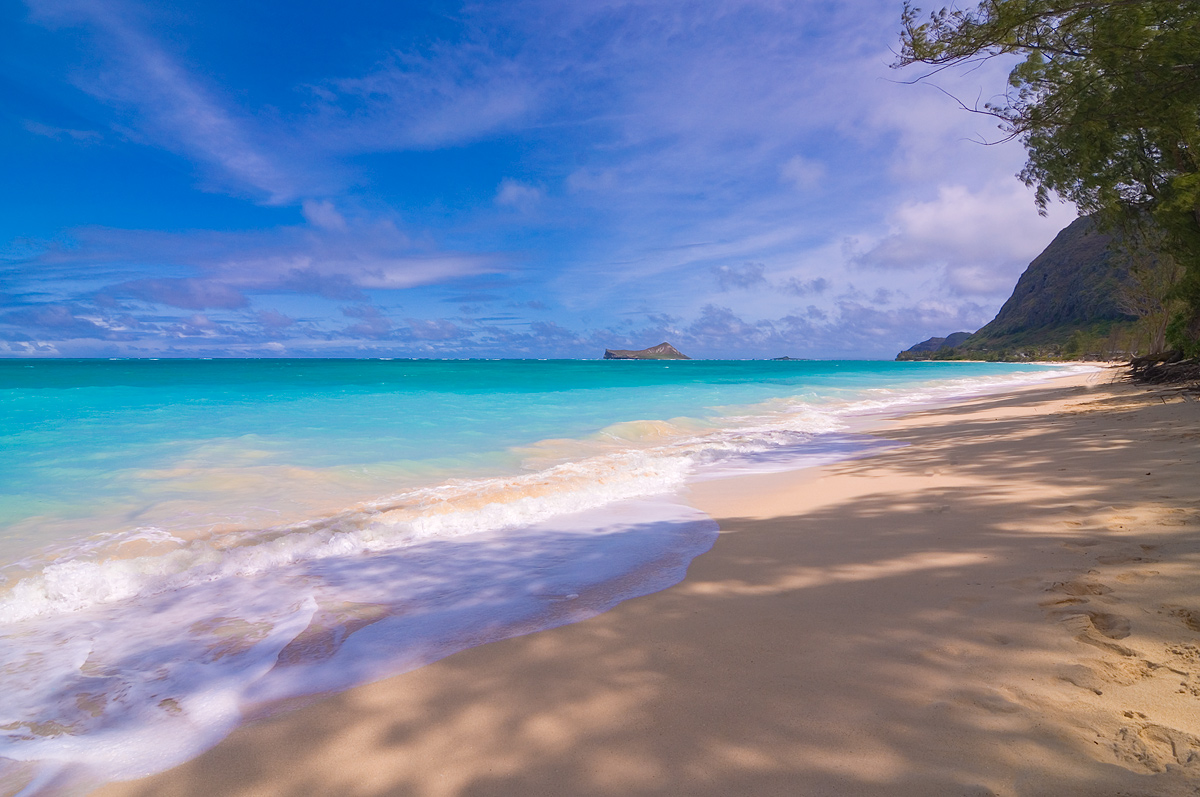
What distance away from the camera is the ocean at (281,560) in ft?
9.32

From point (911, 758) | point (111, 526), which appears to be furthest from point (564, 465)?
point (911, 758)

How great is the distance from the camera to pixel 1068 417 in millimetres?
10672

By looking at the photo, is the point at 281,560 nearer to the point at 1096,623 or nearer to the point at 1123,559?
the point at 1096,623

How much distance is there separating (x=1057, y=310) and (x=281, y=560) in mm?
153620

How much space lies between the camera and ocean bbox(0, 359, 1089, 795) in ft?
9.32

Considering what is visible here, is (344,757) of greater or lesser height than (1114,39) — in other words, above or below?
below

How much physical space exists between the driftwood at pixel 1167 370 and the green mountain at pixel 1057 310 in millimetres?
78183

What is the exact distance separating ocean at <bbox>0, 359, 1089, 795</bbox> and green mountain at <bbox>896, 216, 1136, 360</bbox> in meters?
99.4

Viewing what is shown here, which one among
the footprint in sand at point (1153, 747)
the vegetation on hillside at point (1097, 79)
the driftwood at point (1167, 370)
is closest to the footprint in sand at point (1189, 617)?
the footprint in sand at point (1153, 747)

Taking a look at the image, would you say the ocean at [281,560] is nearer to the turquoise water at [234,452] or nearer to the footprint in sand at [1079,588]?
the turquoise water at [234,452]

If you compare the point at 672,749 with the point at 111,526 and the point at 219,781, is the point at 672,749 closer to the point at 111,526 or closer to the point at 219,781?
the point at 219,781

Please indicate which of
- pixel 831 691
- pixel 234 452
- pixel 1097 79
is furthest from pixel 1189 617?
pixel 234 452

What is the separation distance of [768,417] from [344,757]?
1629 centimetres

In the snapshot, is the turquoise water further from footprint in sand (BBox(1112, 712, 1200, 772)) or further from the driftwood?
the driftwood
